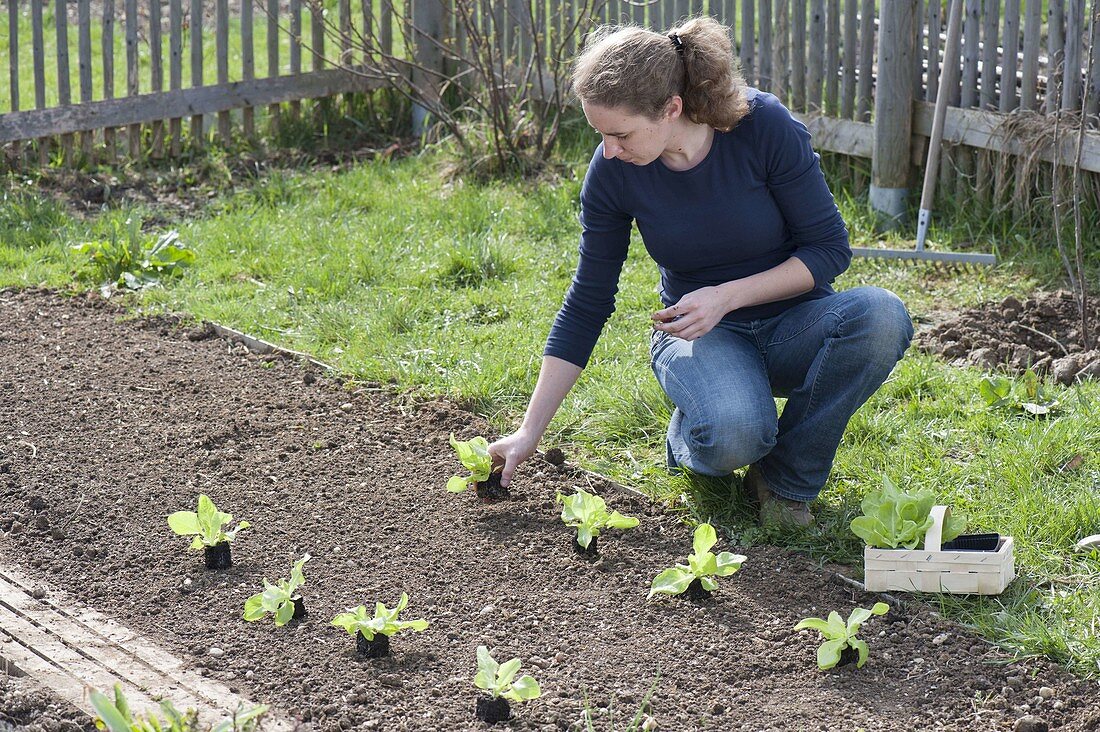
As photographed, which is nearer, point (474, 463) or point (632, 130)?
point (632, 130)

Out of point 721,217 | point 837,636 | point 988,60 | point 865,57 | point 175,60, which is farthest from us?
point 175,60

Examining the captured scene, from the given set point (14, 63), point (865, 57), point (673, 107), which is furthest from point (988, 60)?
point (14, 63)

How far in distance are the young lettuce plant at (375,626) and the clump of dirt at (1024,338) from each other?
2.44 m

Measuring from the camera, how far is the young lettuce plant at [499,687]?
247cm

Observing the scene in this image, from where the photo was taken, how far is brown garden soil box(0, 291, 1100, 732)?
8.61ft

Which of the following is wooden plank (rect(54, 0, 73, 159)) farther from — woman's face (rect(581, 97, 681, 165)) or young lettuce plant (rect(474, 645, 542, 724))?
young lettuce plant (rect(474, 645, 542, 724))

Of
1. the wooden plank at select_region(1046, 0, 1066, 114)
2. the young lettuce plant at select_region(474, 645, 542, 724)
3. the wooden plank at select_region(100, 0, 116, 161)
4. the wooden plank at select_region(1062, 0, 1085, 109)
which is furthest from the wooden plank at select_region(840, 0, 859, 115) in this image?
the young lettuce plant at select_region(474, 645, 542, 724)

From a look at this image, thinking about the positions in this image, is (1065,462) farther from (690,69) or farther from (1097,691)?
(690,69)

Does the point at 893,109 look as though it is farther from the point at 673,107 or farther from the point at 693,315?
the point at 693,315

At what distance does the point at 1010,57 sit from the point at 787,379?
2801 mm

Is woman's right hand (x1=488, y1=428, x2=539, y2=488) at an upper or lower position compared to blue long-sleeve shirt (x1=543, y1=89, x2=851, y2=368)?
lower

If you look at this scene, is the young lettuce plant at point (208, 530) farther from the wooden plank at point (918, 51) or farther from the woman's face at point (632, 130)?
the wooden plank at point (918, 51)

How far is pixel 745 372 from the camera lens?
10.6 ft

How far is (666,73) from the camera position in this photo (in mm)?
2996
